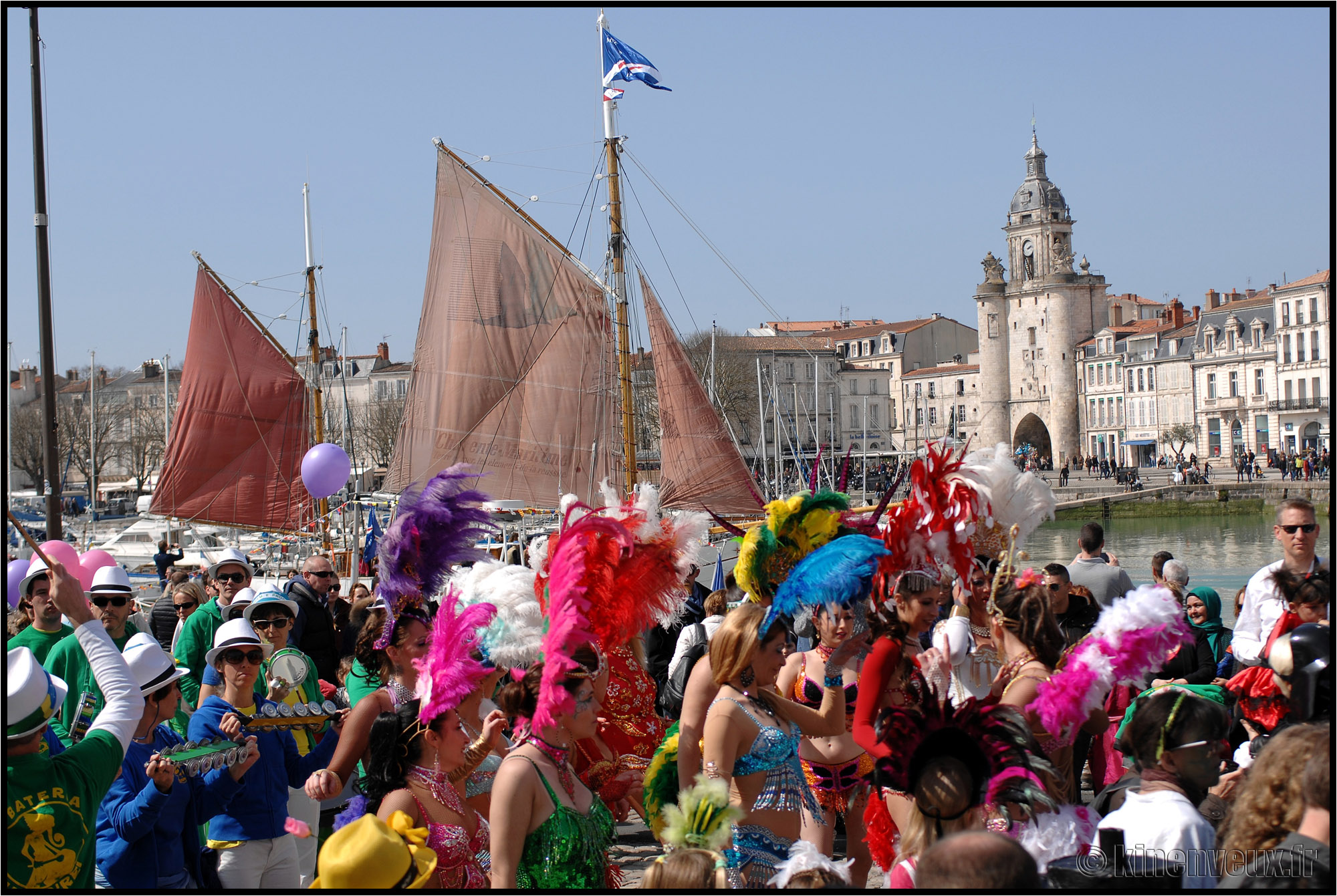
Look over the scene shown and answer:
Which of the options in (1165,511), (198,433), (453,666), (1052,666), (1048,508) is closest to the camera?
(453,666)

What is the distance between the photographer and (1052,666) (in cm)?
447

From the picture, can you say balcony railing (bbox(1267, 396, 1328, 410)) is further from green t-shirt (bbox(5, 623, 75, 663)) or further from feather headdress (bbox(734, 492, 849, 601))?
green t-shirt (bbox(5, 623, 75, 663))

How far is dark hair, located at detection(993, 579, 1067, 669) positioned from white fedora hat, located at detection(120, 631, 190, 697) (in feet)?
9.71

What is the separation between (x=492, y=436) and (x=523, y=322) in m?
2.64

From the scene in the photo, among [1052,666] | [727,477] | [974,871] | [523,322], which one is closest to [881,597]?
[1052,666]

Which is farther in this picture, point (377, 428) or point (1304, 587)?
point (377, 428)

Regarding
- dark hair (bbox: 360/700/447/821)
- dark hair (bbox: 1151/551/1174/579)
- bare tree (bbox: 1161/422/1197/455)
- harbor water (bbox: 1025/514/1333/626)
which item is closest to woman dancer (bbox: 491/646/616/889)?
dark hair (bbox: 360/700/447/821)

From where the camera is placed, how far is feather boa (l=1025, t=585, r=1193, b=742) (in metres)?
4.23

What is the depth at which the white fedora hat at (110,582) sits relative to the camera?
6.46m

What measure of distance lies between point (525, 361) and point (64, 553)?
19.1 metres

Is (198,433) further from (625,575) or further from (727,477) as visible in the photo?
(625,575)

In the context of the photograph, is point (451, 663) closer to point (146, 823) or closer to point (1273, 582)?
point (146, 823)

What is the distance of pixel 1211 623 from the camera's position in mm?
7168

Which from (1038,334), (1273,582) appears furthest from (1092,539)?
(1038,334)
